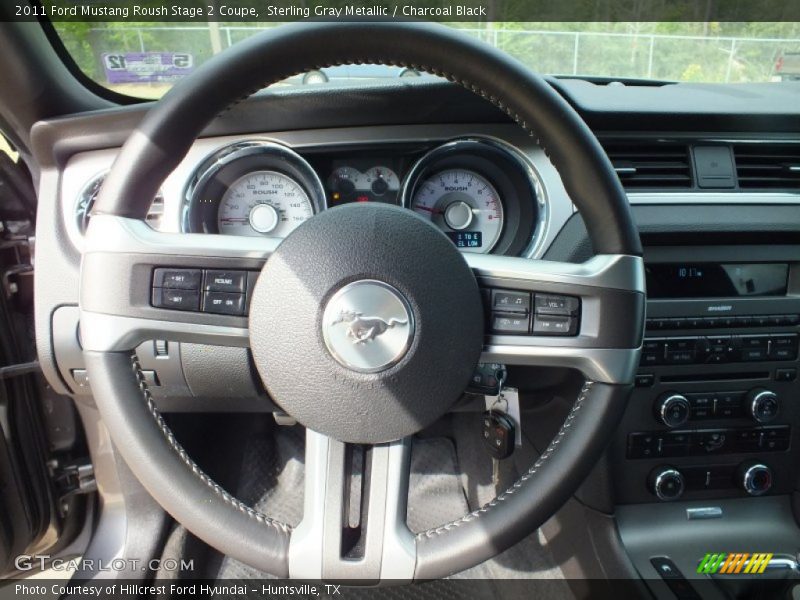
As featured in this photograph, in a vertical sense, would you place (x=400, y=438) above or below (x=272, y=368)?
below

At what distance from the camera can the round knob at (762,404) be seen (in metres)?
1.57

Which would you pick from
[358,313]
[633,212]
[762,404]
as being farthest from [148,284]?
[762,404]

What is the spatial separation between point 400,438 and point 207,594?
1.19m

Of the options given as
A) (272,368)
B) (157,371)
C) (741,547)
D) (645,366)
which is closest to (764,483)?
(741,547)

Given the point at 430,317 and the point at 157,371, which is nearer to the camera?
the point at 430,317

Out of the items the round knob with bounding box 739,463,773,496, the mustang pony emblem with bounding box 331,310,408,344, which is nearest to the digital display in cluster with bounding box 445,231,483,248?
the mustang pony emblem with bounding box 331,310,408,344

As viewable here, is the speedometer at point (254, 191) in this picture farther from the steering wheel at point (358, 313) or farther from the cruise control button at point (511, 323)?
the cruise control button at point (511, 323)

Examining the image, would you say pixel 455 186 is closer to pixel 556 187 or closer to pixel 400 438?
pixel 556 187

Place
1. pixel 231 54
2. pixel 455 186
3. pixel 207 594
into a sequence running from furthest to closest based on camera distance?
pixel 207 594
pixel 455 186
pixel 231 54

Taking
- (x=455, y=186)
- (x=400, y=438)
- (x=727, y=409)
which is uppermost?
(x=455, y=186)

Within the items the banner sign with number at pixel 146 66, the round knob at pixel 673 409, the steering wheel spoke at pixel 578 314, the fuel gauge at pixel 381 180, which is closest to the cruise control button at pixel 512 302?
the steering wheel spoke at pixel 578 314

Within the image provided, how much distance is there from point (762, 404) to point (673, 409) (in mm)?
234

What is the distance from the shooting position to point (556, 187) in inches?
55.2

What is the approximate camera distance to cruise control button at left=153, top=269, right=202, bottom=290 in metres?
0.98
